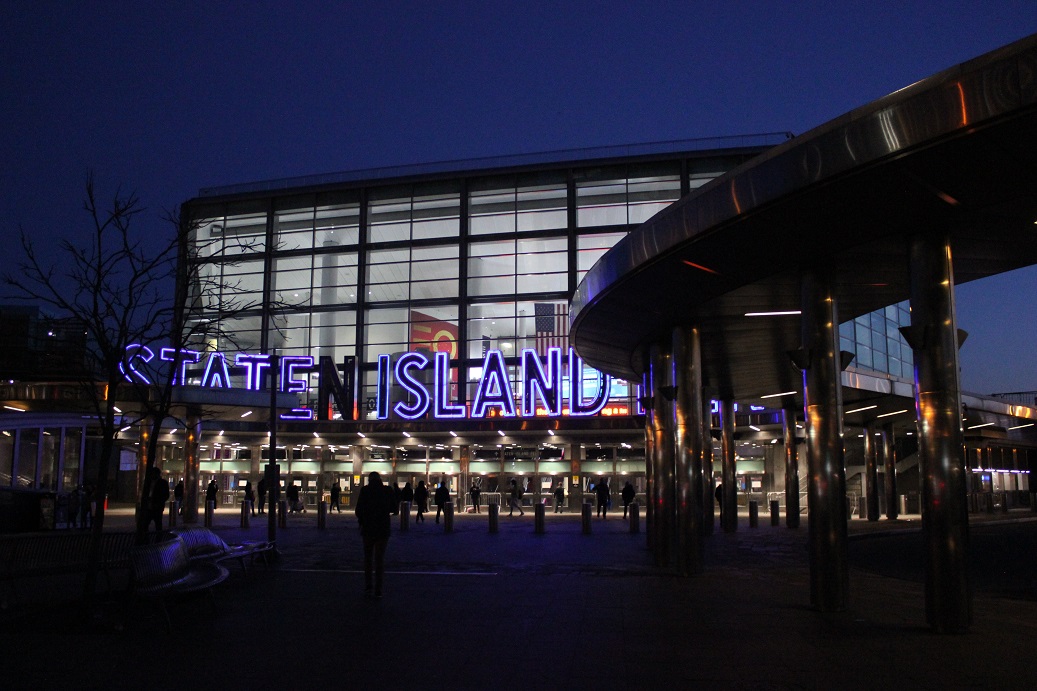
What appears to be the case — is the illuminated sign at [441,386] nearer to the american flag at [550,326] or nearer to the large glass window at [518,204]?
the american flag at [550,326]

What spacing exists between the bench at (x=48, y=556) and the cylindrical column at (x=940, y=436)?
→ 934 cm

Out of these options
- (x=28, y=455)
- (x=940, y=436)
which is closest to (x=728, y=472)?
(x=940, y=436)

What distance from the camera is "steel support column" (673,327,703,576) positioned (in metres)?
16.2

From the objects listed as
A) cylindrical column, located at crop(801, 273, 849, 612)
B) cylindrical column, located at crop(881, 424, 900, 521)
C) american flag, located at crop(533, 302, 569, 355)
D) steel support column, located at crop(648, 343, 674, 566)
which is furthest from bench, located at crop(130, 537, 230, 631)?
american flag, located at crop(533, 302, 569, 355)

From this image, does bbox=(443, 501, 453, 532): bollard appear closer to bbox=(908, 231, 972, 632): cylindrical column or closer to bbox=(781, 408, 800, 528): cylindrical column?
bbox=(781, 408, 800, 528): cylindrical column

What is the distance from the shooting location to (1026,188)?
8977mm

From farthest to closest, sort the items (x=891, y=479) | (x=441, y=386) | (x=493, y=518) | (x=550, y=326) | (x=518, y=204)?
(x=518, y=204), (x=550, y=326), (x=441, y=386), (x=891, y=479), (x=493, y=518)

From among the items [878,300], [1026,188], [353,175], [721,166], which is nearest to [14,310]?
[353,175]

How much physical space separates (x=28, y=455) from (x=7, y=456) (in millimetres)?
1295

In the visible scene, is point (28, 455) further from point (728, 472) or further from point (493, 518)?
point (728, 472)

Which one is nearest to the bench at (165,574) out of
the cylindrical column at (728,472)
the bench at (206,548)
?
the bench at (206,548)

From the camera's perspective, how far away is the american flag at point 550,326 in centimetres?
5222

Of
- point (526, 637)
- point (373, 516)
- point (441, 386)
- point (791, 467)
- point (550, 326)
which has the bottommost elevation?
point (526, 637)

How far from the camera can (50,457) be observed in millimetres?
26812
